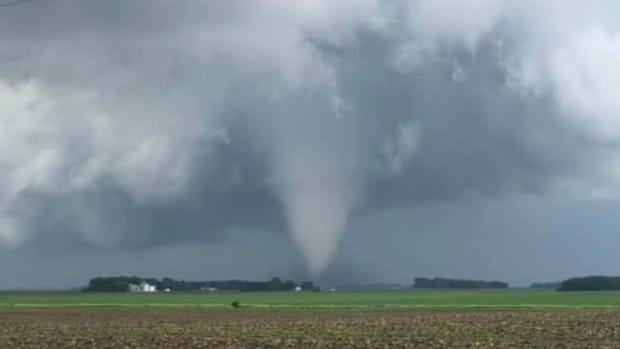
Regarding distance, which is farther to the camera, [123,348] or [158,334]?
[158,334]

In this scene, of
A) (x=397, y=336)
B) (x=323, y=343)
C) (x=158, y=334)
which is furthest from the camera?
(x=158, y=334)

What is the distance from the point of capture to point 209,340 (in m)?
41.7

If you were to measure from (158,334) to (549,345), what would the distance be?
17.0 metres

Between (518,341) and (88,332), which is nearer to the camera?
(518,341)

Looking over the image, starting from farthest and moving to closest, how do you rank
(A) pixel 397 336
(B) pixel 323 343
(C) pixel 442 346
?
(A) pixel 397 336
(B) pixel 323 343
(C) pixel 442 346

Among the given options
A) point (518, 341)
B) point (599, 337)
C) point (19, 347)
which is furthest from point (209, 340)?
point (599, 337)

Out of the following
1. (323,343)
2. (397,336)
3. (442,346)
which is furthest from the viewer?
(397,336)

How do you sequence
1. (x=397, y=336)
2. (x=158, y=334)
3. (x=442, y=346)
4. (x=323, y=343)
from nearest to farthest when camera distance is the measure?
(x=442, y=346), (x=323, y=343), (x=397, y=336), (x=158, y=334)

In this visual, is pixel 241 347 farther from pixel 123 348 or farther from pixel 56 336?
pixel 56 336

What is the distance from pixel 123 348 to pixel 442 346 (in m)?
10.6

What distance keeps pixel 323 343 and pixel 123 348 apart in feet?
22.7

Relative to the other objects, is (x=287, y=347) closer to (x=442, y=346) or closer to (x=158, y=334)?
(x=442, y=346)

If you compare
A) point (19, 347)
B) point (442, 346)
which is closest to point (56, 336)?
point (19, 347)

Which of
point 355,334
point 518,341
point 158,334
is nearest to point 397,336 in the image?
point 355,334
